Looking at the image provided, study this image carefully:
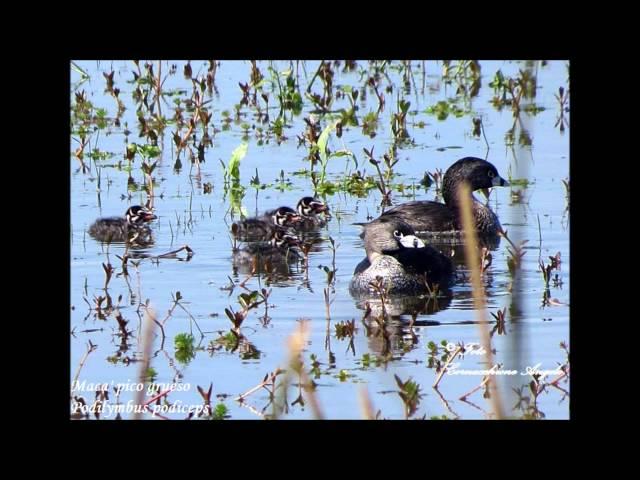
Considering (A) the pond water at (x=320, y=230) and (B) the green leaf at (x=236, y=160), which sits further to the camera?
(B) the green leaf at (x=236, y=160)

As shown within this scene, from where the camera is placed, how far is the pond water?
6.88 m

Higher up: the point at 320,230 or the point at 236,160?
the point at 236,160

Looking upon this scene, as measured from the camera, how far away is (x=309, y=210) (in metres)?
11.2

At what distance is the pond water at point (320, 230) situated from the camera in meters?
6.88

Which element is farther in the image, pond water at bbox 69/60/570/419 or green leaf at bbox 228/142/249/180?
green leaf at bbox 228/142/249/180

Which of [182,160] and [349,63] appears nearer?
[182,160]

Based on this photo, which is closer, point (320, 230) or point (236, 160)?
point (320, 230)

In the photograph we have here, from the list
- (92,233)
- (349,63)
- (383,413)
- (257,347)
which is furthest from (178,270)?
(349,63)

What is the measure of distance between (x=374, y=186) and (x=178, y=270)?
3.03 metres

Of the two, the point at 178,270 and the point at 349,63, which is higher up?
the point at 349,63

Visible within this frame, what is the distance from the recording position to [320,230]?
444 inches
